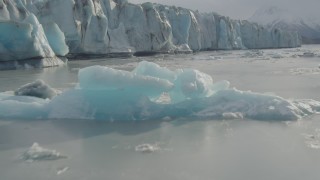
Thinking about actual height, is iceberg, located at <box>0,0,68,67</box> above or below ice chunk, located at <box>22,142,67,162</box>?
above

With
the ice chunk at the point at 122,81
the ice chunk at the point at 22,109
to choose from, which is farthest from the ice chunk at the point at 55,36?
the ice chunk at the point at 122,81

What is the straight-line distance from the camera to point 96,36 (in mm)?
22656

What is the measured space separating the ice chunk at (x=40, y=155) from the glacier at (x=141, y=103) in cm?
168

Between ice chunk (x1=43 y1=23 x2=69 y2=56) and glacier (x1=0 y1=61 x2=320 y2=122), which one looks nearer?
glacier (x1=0 y1=61 x2=320 y2=122)

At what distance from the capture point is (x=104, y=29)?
73.8 ft

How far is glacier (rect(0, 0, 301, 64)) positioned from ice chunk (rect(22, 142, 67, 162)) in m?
11.8

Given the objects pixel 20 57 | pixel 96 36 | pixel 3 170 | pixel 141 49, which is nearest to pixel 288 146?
pixel 3 170

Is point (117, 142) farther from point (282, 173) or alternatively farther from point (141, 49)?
point (141, 49)

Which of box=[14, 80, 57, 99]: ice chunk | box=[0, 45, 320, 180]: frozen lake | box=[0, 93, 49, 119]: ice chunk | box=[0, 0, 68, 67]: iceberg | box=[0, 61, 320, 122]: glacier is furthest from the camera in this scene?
box=[0, 0, 68, 67]: iceberg

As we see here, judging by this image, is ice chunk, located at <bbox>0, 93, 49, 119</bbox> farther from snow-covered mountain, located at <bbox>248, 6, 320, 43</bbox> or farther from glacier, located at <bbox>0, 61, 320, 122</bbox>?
snow-covered mountain, located at <bbox>248, 6, 320, 43</bbox>

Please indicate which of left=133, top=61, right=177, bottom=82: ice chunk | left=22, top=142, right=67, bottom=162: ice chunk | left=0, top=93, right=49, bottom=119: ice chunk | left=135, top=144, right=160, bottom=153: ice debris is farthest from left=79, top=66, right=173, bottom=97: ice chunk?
left=22, top=142, right=67, bottom=162: ice chunk

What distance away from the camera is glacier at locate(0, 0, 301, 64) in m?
15.3

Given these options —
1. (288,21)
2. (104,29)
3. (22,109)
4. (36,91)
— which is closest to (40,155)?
(22,109)

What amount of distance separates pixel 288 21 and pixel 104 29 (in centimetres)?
12376
